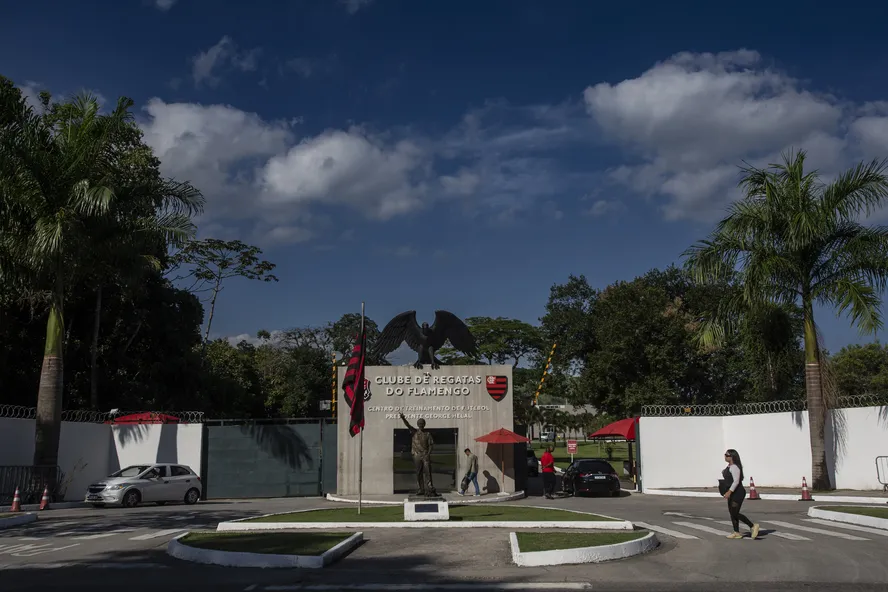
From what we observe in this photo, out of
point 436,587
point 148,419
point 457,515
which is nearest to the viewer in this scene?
point 436,587

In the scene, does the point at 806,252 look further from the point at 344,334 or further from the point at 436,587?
the point at 344,334

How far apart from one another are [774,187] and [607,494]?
36.3 ft

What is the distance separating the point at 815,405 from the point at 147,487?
19110 millimetres

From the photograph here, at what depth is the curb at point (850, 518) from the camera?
14414 millimetres

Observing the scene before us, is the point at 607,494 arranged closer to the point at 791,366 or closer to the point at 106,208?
the point at 791,366

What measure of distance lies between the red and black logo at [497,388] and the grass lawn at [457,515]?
7147mm

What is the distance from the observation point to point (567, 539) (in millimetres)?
12430

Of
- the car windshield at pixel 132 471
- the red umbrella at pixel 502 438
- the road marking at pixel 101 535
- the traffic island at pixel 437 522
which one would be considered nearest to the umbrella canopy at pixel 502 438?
the red umbrella at pixel 502 438

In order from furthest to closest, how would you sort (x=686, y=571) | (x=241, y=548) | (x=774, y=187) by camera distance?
(x=774, y=187) < (x=241, y=548) < (x=686, y=571)

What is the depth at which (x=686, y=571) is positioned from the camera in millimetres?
10195

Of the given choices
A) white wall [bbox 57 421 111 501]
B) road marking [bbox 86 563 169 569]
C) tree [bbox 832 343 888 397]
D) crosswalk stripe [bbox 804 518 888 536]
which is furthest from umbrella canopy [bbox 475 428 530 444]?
tree [bbox 832 343 888 397]

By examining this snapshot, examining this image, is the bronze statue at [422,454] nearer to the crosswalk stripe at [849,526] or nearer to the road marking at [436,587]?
the crosswalk stripe at [849,526]

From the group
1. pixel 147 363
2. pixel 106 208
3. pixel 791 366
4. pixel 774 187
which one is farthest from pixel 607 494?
pixel 147 363

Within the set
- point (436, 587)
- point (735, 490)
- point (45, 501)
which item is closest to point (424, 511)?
point (735, 490)
